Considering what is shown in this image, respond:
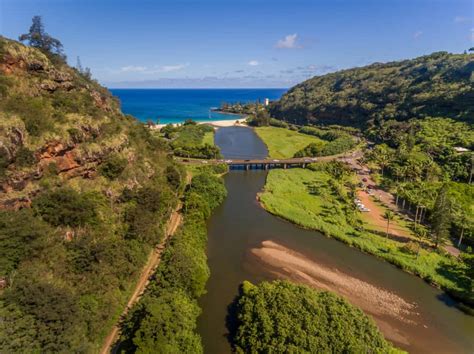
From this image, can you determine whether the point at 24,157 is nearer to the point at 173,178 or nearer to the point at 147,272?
the point at 147,272

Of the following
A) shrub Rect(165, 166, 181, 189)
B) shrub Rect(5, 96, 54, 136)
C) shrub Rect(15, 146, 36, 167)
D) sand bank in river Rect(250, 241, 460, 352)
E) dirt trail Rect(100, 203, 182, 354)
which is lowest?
sand bank in river Rect(250, 241, 460, 352)

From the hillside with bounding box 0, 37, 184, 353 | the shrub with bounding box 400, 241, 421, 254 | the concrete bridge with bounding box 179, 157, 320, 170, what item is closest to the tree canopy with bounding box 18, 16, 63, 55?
the hillside with bounding box 0, 37, 184, 353

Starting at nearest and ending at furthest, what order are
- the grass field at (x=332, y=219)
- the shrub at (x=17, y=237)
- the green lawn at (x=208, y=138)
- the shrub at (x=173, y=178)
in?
1. the shrub at (x=17, y=237)
2. the grass field at (x=332, y=219)
3. the shrub at (x=173, y=178)
4. the green lawn at (x=208, y=138)

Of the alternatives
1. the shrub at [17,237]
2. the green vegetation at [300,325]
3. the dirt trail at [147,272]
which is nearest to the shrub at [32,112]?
the shrub at [17,237]

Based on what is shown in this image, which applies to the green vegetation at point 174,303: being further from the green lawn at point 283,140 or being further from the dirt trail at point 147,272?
the green lawn at point 283,140

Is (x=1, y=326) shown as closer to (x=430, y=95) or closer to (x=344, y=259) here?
(x=344, y=259)

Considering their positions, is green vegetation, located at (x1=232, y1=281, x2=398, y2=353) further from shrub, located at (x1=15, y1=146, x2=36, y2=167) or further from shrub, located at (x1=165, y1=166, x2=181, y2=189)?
shrub, located at (x1=165, y1=166, x2=181, y2=189)

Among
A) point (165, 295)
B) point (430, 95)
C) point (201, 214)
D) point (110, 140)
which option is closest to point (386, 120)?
point (430, 95)
